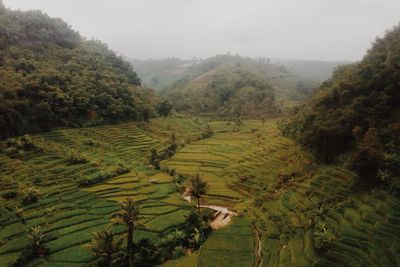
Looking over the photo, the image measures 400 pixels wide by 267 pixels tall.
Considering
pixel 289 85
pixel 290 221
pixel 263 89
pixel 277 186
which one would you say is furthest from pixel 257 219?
pixel 289 85

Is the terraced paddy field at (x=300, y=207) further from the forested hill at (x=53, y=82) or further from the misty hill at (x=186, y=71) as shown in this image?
the misty hill at (x=186, y=71)

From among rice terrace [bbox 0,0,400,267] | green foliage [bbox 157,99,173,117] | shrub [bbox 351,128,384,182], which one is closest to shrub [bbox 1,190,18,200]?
rice terrace [bbox 0,0,400,267]

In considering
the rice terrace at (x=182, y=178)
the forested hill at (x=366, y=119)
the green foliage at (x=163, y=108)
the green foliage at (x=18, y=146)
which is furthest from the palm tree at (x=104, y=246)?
the green foliage at (x=163, y=108)

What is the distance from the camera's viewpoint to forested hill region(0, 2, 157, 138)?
36.9 m

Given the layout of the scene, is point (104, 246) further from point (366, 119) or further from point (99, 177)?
point (366, 119)

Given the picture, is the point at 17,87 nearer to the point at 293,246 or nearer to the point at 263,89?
the point at 293,246

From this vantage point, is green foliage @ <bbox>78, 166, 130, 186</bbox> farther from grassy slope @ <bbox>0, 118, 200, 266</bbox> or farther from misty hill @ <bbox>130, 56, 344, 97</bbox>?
misty hill @ <bbox>130, 56, 344, 97</bbox>

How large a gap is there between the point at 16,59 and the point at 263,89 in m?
57.8

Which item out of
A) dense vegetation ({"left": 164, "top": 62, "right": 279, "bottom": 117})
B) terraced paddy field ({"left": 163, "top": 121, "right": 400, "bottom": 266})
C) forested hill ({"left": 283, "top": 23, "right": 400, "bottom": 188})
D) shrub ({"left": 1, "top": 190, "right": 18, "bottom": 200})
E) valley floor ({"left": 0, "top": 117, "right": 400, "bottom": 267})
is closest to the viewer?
terraced paddy field ({"left": 163, "top": 121, "right": 400, "bottom": 266})

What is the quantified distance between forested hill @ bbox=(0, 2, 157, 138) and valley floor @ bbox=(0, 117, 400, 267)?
2.98 m

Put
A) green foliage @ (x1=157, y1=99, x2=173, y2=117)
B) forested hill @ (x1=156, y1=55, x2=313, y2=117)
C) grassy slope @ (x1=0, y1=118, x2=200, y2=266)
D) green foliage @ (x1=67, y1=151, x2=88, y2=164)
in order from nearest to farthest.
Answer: grassy slope @ (x1=0, y1=118, x2=200, y2=266) < green foliage @ (x1=67, y1=151, x2=88, y2=164) < green foliage @ (x1=157, y1=99, x2=173, y2=117) < forested hill @ (x1=156, y1=55, x2=313, y2=117)

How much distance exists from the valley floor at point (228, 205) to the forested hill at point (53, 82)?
2980 millimetres

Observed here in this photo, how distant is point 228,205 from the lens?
2766cm

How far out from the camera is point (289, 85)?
376 ft
